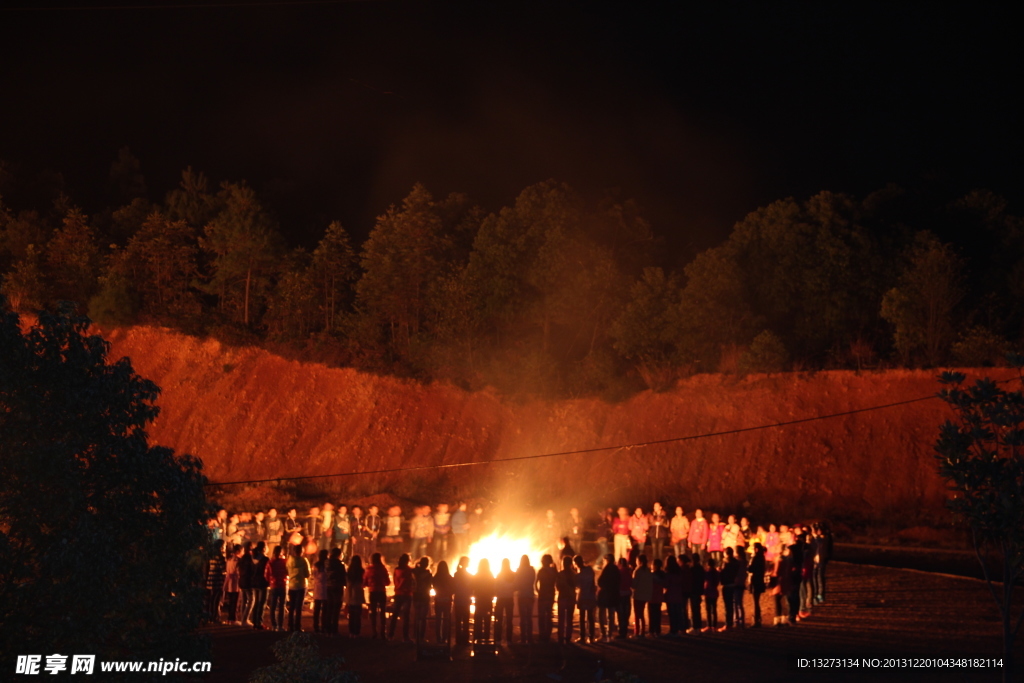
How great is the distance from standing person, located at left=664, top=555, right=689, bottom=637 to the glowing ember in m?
6.71

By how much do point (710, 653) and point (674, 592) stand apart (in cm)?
146

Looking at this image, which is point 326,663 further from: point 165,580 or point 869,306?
point 869,306

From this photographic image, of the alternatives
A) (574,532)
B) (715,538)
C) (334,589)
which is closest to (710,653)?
(334,589)

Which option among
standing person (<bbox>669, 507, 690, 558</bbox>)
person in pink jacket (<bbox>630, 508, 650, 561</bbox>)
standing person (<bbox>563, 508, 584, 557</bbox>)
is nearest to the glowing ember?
standing person (<bbox>563, 508, 584, 557</bbox>)

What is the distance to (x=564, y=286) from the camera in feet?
150

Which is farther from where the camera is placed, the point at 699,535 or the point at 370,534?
the point at 370,534

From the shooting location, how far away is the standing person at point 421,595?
1386cm

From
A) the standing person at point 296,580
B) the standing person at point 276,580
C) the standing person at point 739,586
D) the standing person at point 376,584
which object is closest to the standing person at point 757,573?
the standing person at point 739,586

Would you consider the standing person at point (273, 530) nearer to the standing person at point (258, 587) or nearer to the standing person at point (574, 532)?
the standing person at point (258, 587)

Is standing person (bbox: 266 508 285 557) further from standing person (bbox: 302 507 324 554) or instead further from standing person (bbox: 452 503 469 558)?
standing person (bbox: 452 503 469 558)

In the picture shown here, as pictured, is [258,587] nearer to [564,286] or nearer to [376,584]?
[376,584]

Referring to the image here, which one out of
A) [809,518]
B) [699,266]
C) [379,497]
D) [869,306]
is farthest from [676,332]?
[379,497]

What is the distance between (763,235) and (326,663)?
3920 centimetres

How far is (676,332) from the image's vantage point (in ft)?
138
